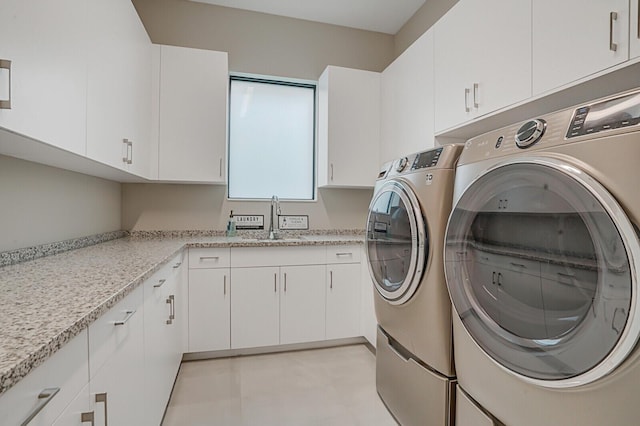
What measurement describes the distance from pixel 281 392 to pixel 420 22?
307 centimetres

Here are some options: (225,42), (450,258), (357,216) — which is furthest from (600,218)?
(225,42)

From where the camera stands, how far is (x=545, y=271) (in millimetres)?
885

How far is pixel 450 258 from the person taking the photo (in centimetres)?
119

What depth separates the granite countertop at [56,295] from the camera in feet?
1.78

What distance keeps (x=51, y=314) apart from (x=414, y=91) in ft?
7.56

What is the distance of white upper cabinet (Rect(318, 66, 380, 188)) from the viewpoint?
106 inches

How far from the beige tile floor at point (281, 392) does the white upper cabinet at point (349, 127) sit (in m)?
1.42

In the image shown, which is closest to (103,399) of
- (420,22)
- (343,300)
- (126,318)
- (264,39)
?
(126,318)

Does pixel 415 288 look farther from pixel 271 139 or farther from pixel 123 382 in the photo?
pixel 271 139

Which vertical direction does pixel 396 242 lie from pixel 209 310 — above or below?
above

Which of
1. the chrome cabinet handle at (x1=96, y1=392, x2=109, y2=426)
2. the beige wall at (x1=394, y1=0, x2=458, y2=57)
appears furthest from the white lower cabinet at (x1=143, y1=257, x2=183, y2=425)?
the beige wall at (x1=394, y1=0, x2=458, y2=57)

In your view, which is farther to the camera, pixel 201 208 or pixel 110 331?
pixel 201 208

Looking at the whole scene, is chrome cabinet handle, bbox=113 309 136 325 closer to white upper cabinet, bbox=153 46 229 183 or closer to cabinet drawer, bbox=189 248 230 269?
cabinet drawer, bbox=189 248 230 269

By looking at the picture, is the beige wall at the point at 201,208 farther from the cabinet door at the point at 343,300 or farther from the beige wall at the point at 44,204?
the cabinet door at the point at 343,300
